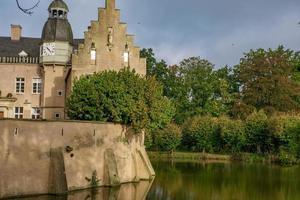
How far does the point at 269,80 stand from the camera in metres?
71.5

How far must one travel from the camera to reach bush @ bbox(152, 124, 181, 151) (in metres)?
62.1

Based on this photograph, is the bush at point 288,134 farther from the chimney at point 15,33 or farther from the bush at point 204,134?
the chimney at point 15,33

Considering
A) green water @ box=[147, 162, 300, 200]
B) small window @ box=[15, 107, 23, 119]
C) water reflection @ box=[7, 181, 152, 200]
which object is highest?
small window @ box=[15, 107, 23, 119]

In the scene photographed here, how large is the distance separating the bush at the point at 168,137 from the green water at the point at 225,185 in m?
15.7

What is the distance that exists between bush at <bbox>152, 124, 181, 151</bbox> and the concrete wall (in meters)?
27.4

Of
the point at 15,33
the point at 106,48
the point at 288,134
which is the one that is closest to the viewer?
the point at 106,48

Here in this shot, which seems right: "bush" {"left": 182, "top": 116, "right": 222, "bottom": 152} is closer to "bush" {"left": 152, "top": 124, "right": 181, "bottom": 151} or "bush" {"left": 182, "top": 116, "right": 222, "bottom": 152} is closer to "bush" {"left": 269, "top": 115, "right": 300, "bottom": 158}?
"bush" {"left": 152, "top": 124, "right": 181, "bottom": 151}

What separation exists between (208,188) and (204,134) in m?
31.7

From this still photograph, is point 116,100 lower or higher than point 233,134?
higher

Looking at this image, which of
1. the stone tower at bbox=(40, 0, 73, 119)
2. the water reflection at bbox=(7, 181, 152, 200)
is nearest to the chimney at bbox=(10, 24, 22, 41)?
the stone tower at bbox=(40, 0, 73, 119)

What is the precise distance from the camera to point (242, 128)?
61.5 m

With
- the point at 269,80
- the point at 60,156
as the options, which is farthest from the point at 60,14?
the point at 269,80

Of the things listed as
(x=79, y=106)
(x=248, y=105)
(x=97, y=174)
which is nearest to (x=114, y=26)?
(x=79, y=106)

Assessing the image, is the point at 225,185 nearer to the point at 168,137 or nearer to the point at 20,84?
the point at 20,84
